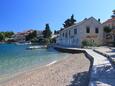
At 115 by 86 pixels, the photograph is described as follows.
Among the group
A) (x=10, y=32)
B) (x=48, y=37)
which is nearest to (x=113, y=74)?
(x=48, y=37)

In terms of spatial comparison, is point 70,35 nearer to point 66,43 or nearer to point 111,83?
point 66,43

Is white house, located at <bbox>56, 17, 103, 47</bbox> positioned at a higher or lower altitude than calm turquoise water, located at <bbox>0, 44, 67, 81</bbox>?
higher

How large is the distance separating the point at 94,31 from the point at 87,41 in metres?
5.43

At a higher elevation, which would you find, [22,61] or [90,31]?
[90,31]

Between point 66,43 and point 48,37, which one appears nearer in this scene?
point 66,43

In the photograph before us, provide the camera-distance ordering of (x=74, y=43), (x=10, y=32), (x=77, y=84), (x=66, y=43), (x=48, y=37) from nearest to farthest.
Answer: (x=77, y=84)
(x=74, y=43)
(x=66, y=43)
(x=48, y=37)
(x=10, y=32)

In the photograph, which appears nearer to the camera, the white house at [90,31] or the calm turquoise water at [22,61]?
the calm turquoise water at [22,61]

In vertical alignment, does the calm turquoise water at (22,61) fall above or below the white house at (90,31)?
below

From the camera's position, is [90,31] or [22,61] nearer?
[22,61]

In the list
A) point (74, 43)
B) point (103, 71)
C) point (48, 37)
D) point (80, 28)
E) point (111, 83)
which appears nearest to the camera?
point (111, 83)

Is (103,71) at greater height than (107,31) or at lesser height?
lesser

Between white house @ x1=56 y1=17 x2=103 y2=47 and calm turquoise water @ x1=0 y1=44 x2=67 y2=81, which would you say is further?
white house @ x1=56 y1=17 x2=103 y2=47

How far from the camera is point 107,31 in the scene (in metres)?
59.3

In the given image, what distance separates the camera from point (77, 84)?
13227 mm
